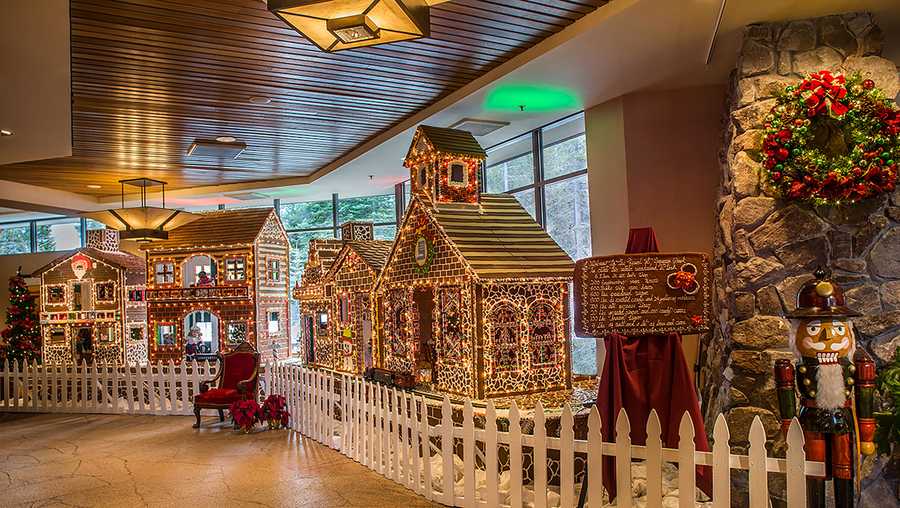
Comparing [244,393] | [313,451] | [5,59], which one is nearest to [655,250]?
[313,451]

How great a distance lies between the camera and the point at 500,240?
802 cm

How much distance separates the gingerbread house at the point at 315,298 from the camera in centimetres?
1202

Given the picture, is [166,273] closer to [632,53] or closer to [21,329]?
[21,329]

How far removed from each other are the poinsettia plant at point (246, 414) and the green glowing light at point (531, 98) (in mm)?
5167

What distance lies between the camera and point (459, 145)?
8.37 m

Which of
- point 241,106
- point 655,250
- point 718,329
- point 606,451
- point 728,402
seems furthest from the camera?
point 241,106

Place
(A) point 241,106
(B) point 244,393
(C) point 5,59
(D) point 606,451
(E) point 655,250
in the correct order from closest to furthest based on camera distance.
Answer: (D) point 606,451
(E) point 655,250
(C) point 5,59
(A) point 241,106
(B) point 244,393

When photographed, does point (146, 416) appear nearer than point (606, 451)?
No

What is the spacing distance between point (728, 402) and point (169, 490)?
5.39 meters

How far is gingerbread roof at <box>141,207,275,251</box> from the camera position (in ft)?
44.4

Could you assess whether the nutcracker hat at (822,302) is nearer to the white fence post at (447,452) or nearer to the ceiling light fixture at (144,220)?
the white fence post at (447,452)

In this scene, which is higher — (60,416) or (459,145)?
(459,145)

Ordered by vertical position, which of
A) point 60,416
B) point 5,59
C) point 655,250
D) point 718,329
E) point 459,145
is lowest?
point 60,416

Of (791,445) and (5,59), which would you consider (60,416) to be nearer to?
(5,59)
